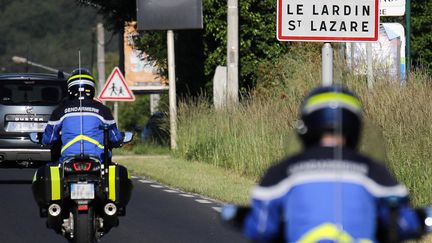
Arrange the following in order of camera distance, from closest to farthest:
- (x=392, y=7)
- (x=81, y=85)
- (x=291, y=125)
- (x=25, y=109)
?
(x=81, y=85) → (x=25, y=109) → (x=291, y=125) → (x=392, y=7)

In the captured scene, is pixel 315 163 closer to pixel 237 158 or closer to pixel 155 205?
pixel 155 205

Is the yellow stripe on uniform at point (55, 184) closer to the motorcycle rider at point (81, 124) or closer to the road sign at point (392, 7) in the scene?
the motorcycle rider at point (81, 124)

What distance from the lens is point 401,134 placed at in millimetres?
18500

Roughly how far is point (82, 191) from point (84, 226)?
0.30 m

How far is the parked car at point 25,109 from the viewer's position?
23625mm

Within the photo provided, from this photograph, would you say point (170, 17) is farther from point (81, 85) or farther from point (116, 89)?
point (81, 85)

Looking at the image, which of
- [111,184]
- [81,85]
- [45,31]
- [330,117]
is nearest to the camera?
[330,117]

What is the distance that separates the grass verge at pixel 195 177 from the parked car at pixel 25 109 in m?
2.18

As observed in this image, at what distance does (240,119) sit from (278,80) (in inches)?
114

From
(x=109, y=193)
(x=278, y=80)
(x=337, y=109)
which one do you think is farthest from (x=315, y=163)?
(x=278, y=80)

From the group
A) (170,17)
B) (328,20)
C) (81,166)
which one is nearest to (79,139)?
(81,166)

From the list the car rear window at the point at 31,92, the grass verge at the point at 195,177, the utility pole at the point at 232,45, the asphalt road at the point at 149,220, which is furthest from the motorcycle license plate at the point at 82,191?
the utility pole at the point at 232,45

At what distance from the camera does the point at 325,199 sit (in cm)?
591

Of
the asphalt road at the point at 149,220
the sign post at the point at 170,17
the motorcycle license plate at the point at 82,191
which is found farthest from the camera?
the sign post at the point at 170,17
